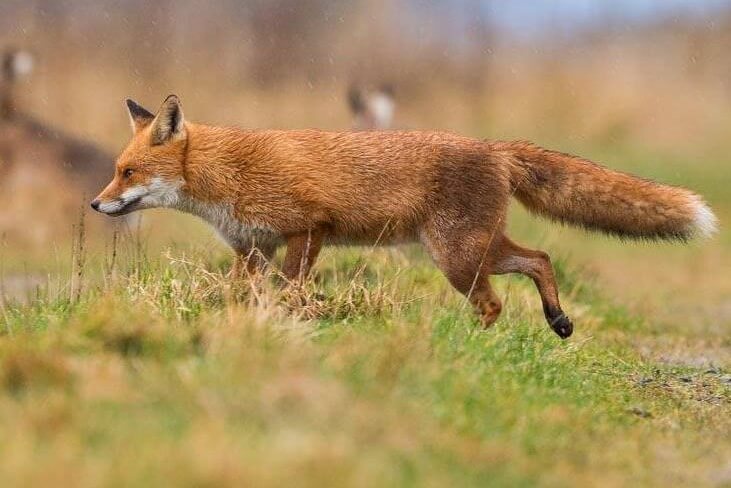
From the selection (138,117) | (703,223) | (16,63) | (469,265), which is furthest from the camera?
(16,63)

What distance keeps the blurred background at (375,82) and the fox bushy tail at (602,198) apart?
295 inches

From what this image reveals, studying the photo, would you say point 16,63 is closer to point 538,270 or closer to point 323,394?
point 538,270

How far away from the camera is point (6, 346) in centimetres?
595

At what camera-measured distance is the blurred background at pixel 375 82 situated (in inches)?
664

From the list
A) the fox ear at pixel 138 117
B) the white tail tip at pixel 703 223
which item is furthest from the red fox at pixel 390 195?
the fox ear at pixel 138 117

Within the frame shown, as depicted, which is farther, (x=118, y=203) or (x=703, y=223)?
(x=118, y=203)

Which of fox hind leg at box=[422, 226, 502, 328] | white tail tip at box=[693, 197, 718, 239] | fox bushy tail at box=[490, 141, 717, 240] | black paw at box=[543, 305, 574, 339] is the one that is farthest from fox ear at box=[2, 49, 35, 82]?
white tail tip at box=[693, 197, 718, 239]

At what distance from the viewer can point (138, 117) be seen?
906 cm

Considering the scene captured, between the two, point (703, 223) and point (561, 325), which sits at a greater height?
point (703, 223)

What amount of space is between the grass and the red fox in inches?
16.0

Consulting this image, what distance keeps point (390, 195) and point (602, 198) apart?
1410mm

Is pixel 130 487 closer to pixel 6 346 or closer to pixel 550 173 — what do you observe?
pixel 6 346

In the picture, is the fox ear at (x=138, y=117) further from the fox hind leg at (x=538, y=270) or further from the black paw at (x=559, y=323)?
the black paw at (x=559, y=323)

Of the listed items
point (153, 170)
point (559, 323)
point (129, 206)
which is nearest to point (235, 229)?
point (153, 170)
